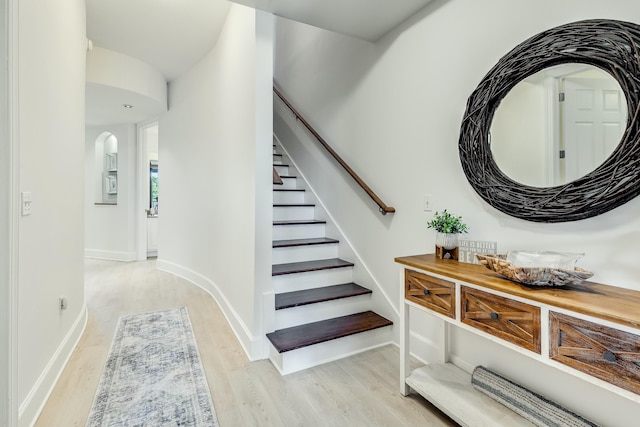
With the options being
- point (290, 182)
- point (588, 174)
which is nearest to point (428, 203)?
point (588, 174)

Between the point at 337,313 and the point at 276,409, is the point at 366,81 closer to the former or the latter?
the point at 337,313

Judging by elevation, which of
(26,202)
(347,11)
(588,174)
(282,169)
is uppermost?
(347,11)

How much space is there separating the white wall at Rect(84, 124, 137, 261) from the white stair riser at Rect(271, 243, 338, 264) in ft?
12.7

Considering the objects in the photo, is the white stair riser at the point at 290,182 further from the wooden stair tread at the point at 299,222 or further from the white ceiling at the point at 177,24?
the white ceiling at the point at 177,24

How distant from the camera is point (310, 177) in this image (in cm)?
362

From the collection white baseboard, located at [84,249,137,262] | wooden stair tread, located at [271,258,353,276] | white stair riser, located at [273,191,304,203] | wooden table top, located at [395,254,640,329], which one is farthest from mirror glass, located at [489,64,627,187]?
white baseboard, located at [84,249,137,262]

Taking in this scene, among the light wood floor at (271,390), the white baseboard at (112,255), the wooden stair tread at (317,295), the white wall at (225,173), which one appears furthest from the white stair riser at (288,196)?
the white baseboard at (112,255)

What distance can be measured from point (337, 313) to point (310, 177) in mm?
1663

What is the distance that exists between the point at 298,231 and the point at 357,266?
739mm

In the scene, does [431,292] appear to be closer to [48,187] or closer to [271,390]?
[271,390]

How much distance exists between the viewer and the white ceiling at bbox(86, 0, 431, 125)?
6.77ft

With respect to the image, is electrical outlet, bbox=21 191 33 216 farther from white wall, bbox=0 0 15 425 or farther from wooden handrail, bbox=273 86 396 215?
wooden handrail, bbox=273 86 396 215

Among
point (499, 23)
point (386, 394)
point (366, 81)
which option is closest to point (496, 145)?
point (499, 23)

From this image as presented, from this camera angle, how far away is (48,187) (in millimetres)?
1875
